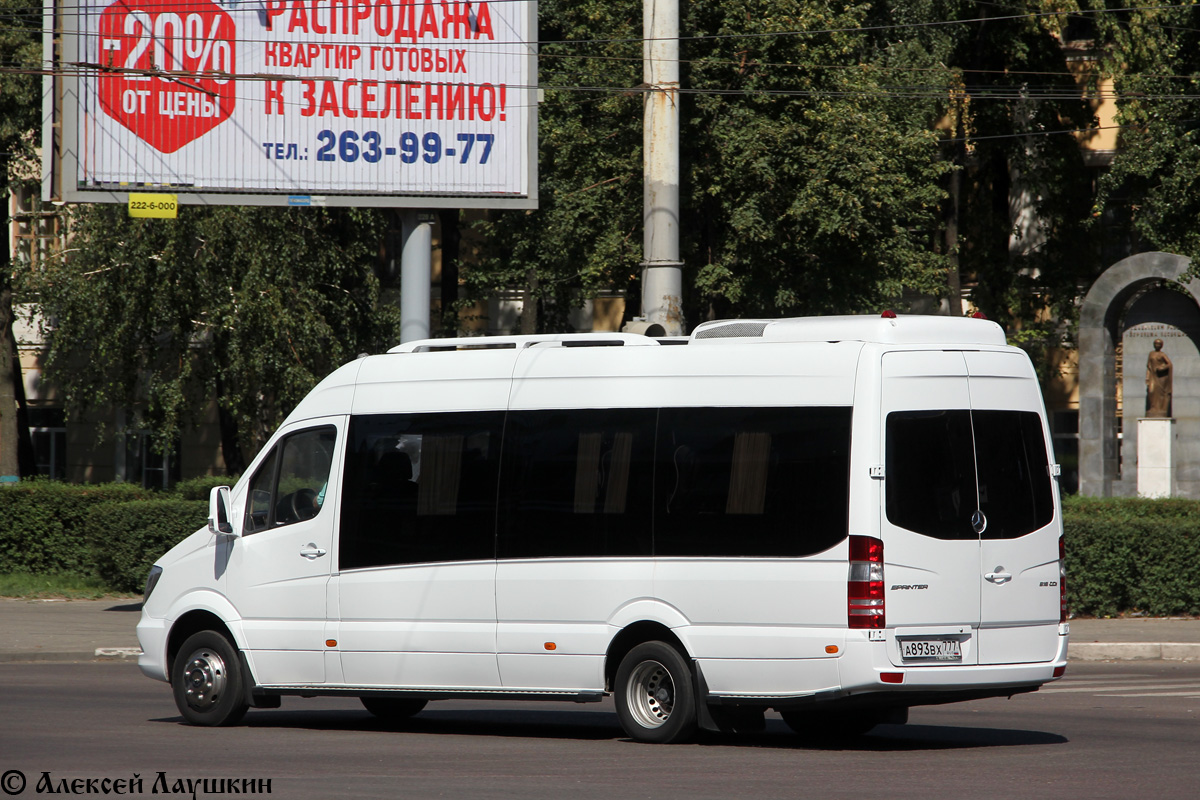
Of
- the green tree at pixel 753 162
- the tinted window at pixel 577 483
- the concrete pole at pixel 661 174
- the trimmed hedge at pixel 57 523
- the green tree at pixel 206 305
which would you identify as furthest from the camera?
the green tree at pixel 206 305

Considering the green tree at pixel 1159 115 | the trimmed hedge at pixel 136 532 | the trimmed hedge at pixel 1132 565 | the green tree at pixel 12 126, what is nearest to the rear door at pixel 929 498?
the trimmed hedge at pixel 1132 565

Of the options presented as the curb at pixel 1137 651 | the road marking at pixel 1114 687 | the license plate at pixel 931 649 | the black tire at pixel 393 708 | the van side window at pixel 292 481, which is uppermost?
the van side window at pixel 292 481

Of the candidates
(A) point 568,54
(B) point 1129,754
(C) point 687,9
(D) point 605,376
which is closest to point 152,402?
(A) point 568,54

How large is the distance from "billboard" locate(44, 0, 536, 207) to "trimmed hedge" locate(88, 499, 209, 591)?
433cm

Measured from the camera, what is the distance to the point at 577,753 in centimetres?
992

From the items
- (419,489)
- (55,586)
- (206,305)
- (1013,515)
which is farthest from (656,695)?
(206,305)

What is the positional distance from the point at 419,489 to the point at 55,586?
47.3 ft

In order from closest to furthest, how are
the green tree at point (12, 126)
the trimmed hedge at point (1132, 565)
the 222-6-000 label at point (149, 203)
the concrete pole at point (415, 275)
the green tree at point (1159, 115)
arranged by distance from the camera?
the trimmed hedge at point (1132, 565) < the 222-6-000 label at point (149, 203) < the concrete pole at point (415, 275) < the green tree at point (1159, 115) < the green tree at point (12, 126)

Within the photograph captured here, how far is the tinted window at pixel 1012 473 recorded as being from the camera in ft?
32.8

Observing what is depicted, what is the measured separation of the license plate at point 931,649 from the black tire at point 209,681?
14.9ft

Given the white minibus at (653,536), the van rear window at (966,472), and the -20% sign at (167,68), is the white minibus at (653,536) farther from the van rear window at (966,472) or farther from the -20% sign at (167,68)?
the -20% sign at (167,68)

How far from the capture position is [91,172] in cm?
2011

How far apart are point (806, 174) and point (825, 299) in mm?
2674

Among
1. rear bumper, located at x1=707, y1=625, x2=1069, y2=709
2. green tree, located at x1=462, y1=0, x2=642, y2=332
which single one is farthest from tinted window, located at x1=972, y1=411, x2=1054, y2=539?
green tree, located at x1=462, y1=0, x2=642, y2=332
